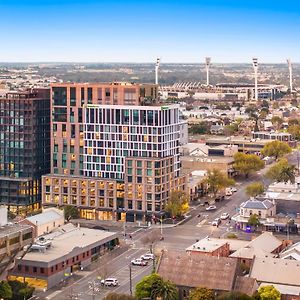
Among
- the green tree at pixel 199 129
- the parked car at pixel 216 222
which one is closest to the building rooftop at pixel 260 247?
the parked car at pixel 216 222

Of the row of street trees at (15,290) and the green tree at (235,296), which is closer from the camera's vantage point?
the green tree at (235,296)

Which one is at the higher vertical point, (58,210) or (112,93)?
(112,93)

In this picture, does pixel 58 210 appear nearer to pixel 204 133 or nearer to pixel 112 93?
pixel 112 93

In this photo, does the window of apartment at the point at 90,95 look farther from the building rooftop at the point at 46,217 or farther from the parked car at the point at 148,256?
the parked car at the point at 148,256

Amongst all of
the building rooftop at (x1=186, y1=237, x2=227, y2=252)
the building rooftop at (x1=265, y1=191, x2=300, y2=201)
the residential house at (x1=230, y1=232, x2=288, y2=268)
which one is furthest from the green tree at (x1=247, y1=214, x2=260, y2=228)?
the building rooftop at (x1=186, y1=237, x2=227, y2=252)

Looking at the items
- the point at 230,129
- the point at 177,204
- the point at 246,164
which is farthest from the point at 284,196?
the point at 230,129

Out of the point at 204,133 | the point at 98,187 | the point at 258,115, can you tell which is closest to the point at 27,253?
the point at 98,187

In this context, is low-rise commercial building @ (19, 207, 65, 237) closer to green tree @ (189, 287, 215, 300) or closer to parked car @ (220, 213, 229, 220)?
parked car @ (220, 213, 229, 220)
